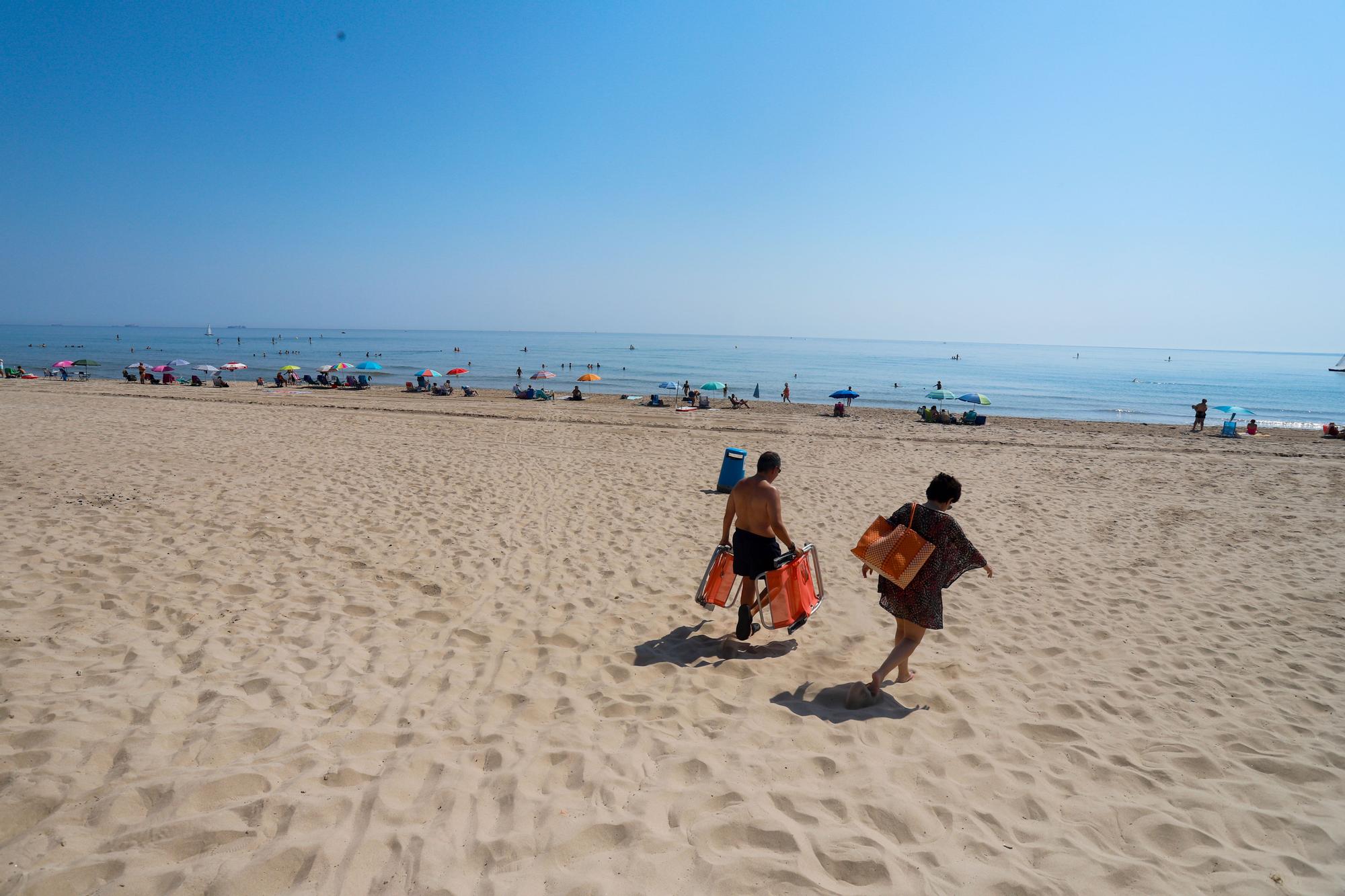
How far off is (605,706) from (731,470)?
618 cm

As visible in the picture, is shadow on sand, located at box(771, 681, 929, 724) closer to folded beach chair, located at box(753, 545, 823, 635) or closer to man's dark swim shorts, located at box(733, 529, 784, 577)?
folded beach chair, located at box(753, 545, 823, 635)

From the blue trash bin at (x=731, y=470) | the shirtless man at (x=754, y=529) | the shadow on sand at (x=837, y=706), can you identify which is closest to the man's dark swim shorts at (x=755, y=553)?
the shirtless man at (x=754, y=529)

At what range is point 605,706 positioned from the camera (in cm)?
392

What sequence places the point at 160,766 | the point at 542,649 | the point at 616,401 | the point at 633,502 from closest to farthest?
the point at 160,766 < the point at 542,649 < the point at 633,502 < the point at 616,401

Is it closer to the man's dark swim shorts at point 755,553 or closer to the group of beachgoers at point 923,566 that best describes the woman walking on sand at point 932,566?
the group of beachgoers at point 923,566

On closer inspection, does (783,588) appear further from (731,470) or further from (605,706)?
(731,470)

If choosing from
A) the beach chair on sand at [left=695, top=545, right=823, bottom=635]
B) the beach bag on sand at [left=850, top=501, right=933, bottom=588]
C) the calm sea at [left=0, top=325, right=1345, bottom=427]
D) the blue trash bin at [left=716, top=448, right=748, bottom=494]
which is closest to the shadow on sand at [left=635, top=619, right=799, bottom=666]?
the beach chair on sand at [left=695, top=545, right=823, bottom=635]

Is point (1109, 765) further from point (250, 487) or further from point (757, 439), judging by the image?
point (757, 439)

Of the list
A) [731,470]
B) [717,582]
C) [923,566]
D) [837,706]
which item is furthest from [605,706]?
[731,470]

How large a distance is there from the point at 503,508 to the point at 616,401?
70.4 feet

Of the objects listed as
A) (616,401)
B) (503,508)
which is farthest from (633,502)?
(616,401)

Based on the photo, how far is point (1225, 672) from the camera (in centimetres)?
472

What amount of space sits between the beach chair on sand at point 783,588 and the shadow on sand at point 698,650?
0.68 feet

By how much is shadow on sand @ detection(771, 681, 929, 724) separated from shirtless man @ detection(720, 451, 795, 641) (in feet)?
2.25
